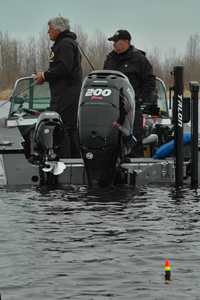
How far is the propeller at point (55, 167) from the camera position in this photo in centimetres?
567

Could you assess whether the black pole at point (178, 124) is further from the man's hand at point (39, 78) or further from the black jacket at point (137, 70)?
the man's hand at point (39, 78)

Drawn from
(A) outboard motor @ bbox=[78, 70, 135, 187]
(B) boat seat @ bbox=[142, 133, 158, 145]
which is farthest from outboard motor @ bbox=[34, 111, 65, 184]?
(B) boat seat @ bbox=[142, 133, 158, 145]

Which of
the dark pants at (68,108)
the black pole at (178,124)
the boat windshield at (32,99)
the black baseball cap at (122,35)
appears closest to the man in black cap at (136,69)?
the black baseball cap at (122,35)

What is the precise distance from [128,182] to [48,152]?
0.95 meters

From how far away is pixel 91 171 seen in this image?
213 inches

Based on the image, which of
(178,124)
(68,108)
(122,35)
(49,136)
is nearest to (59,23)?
(122,35)

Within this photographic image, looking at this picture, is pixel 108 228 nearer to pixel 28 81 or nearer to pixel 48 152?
pixel 48 152

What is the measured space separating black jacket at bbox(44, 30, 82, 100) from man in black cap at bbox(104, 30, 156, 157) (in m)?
0.50

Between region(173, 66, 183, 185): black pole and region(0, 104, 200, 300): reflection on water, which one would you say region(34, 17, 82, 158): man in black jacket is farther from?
region(173, 66, 183, 185): black pole

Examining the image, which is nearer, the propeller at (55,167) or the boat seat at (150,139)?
the propeller at (55,167)

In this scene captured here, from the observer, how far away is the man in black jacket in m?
6.52

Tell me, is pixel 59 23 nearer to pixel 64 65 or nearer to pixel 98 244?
pixel 64 65

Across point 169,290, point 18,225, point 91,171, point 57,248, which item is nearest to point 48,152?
point 91,171

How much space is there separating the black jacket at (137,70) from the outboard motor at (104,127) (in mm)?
1012
